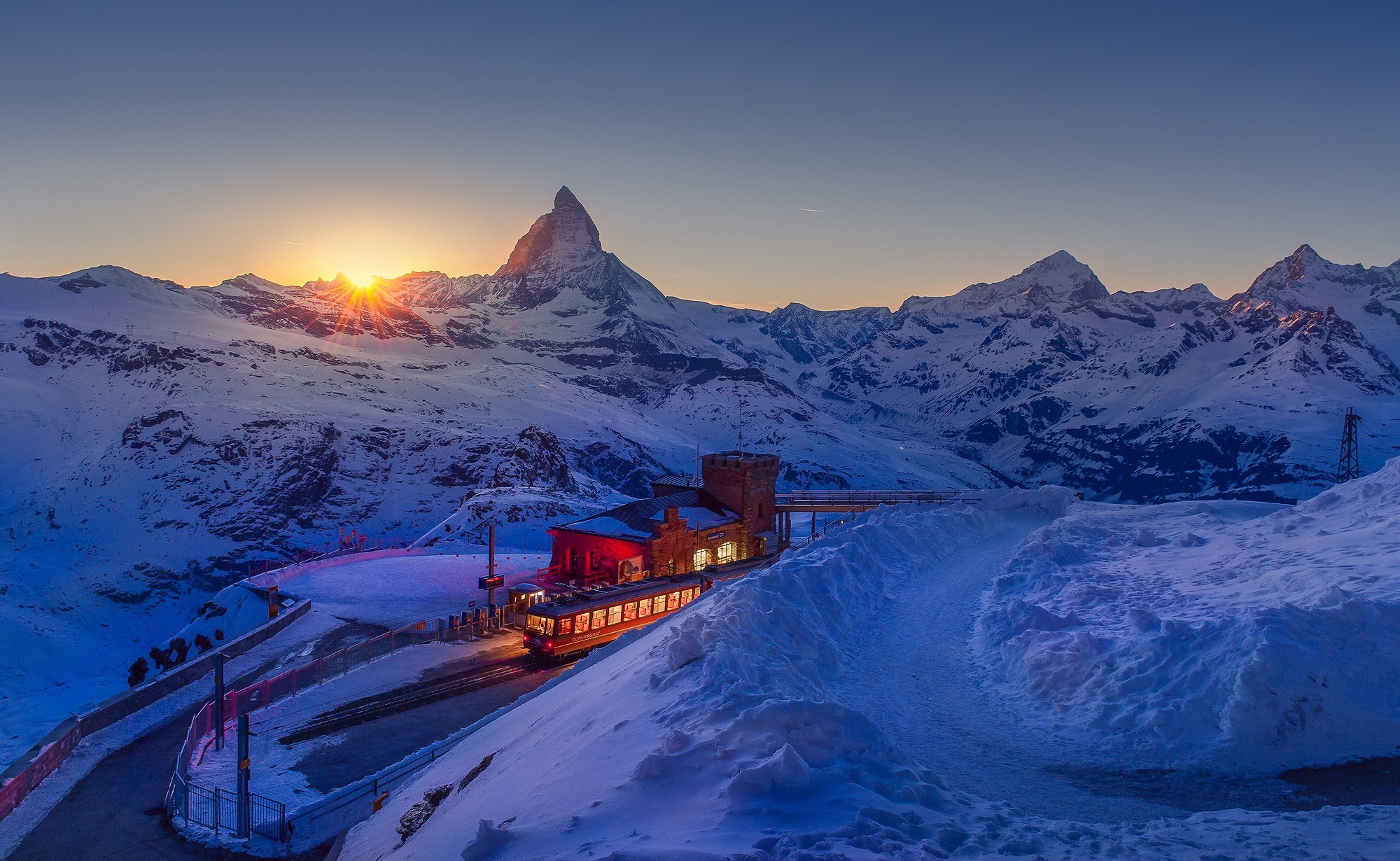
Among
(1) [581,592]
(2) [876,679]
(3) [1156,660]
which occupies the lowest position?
(1) [581,592]

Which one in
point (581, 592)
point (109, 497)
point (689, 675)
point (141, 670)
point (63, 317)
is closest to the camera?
point (689, 675)

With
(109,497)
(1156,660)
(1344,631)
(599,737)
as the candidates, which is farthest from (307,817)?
(109,497)

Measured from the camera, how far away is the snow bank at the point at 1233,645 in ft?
44.2

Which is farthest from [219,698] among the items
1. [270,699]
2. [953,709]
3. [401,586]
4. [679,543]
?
[679,543]

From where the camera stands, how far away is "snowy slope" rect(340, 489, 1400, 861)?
374 inches

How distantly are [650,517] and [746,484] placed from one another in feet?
28.3

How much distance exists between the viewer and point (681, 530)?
4709cm

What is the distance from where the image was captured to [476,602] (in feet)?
149

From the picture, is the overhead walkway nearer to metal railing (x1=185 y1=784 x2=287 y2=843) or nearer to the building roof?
the building roof

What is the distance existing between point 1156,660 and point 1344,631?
3.25 metres

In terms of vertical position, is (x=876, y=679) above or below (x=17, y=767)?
above

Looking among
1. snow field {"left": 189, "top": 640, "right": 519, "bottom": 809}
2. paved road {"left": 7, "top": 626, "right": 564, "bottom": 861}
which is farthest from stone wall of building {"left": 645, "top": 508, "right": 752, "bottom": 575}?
paved road {"left": 7, "top": 626, "right": 564, "bottom": 861}

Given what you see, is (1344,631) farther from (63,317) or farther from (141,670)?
(63,317)

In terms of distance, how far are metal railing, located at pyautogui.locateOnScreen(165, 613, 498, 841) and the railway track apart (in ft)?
8.47
